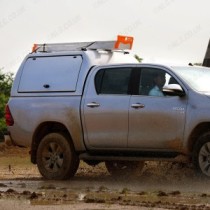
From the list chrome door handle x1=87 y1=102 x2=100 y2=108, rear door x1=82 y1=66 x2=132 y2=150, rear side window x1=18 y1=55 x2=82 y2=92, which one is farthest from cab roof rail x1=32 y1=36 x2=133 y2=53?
chrome door handle x1=87 y1=102 x2=100 y2=108

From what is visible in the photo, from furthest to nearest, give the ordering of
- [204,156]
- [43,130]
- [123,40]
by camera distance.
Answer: [123,40], [43,130], [204,156]

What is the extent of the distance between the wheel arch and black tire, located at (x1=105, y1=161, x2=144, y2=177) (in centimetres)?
125

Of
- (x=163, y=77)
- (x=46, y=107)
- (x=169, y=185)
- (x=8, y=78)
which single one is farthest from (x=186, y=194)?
(x=8, y=78)

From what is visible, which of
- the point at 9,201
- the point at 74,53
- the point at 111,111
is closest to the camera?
the point at 9,201

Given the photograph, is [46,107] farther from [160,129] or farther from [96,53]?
[160,129]

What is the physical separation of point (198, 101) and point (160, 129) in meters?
0.82

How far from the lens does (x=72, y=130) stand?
1486cm

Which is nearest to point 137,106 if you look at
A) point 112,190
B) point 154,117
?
point 154,117

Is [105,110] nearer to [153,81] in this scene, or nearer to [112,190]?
[153,81]

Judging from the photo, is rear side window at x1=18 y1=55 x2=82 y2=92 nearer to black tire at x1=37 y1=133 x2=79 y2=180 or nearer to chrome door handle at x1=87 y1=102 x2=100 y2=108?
chrome door handle at x1=87 y1=102 x2=100 y2=108

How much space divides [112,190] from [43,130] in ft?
10.2

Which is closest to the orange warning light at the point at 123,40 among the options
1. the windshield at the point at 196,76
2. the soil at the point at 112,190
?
the windshield at the point at 196,76

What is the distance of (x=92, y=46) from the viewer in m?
15.6

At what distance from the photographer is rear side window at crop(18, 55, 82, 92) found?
15.0 meters
